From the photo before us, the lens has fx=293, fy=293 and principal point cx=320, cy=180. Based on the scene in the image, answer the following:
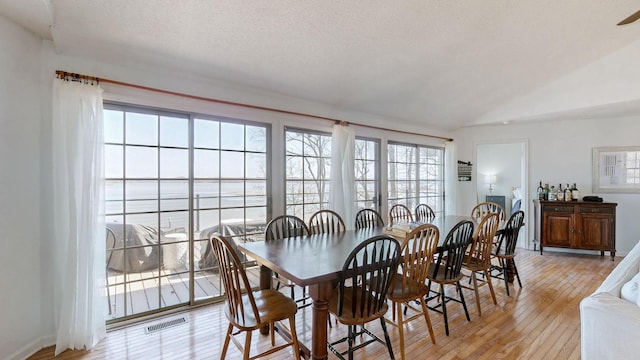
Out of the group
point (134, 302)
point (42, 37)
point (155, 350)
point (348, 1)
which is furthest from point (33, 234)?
point (348, 1)

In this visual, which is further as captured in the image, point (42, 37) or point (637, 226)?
point (637, 226)

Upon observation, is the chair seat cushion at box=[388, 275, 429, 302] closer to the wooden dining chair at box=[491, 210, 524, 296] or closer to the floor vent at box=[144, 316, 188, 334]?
the wooden dining chair at box=[491, 210, 524, 296]

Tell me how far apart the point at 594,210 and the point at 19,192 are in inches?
279

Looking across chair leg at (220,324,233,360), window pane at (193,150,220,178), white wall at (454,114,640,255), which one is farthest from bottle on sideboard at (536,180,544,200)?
chair leg at (220,324,233,360)

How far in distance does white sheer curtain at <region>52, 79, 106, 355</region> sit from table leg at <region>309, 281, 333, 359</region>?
1867 mm

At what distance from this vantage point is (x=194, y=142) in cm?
299

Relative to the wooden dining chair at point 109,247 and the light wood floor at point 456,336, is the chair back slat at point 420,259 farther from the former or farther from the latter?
the wooden dining chair at point 109,247

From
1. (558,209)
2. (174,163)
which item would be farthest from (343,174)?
(558,209)

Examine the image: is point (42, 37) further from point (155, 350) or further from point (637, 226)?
point (637, 226)

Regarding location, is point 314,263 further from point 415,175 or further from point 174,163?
point 415,175

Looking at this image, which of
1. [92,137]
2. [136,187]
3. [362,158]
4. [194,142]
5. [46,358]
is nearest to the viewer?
[46,358]

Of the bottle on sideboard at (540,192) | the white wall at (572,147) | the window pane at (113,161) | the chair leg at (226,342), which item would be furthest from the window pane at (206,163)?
the bottle on sideboard at (540,192)

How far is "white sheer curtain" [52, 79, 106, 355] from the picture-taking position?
88.7 inches

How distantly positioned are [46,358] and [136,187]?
1400 millimetres
